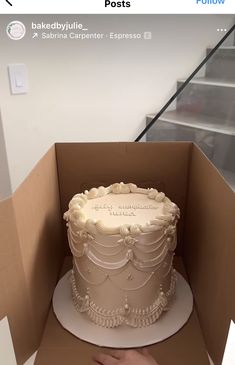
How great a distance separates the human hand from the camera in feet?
2.20

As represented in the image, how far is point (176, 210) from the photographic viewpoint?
2.71 ft

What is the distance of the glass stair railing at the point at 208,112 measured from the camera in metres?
1.96

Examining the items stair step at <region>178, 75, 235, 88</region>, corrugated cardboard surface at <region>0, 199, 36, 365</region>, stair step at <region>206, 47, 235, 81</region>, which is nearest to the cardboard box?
corrugated cardboard surface at <region>0, 199, 36, 365</region>

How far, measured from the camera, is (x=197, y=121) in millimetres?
2043

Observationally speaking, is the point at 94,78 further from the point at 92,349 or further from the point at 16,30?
the point at 92,349

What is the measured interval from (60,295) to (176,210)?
399mm

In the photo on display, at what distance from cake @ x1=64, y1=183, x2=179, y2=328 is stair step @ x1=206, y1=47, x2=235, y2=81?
4.90 feet

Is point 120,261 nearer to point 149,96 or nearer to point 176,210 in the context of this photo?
point 176,210

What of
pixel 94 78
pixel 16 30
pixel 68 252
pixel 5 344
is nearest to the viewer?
pixel 5 344

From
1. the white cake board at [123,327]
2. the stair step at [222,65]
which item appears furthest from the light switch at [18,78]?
the stair step at [222,65]

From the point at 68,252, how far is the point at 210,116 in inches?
54.8
